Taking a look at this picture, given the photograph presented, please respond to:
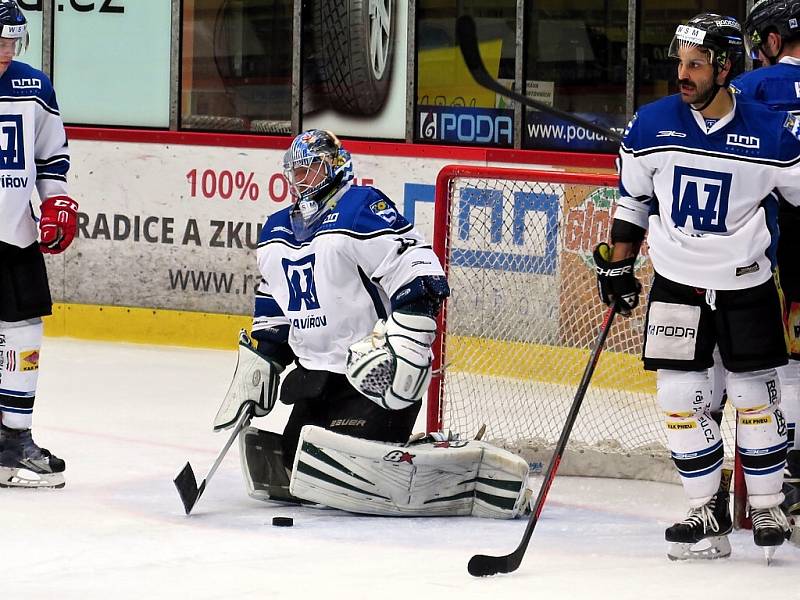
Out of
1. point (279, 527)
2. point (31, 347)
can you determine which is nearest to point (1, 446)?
point (31, 347)

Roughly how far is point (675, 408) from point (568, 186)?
1492 mm

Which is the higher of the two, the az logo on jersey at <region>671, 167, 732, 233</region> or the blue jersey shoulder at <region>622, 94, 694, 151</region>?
the blue jersey shoulder at <region>622, 94, 694, 151</region>

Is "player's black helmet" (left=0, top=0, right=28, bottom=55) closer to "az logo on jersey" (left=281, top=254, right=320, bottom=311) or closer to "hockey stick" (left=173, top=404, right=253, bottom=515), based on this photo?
"az logo on jersey" (left=281, top=254, right=320, bottom=311)

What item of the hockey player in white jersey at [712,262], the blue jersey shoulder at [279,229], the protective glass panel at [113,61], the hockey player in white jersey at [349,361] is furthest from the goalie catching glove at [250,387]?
the protective glass panel at [113,61]

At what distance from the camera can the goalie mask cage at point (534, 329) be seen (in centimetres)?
486

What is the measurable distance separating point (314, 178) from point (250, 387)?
54 centimetres

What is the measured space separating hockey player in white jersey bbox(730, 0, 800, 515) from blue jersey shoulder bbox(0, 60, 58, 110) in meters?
1.83

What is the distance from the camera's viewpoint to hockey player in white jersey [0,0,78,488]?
177 inches

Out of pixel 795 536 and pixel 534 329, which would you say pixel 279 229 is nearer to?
pixel 534 329

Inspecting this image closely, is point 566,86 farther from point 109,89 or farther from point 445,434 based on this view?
point 445,434

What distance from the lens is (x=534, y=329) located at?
17.6ft

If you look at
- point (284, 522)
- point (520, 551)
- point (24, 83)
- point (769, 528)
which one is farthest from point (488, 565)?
point (24, 83)

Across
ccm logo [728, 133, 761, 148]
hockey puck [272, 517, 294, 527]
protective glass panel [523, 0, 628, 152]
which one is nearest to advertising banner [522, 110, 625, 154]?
protective glass panel [523, 0, 628, 152]

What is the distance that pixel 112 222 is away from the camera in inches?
303
